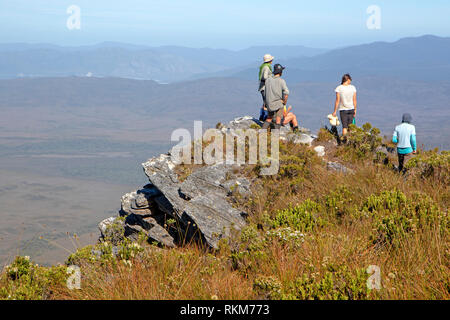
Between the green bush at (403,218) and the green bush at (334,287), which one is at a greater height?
the green bush at (403,218)

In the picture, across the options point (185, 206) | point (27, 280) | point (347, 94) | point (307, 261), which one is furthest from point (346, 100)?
point (27, 280)

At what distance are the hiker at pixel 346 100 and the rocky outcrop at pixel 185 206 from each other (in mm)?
3857

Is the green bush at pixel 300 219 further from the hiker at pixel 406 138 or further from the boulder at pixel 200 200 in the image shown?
the hiker at pixel 406 138

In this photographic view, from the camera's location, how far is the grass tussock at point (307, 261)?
4320 mm

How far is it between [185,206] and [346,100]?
5978 mm

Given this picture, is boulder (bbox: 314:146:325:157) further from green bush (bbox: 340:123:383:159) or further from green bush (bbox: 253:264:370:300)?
green bush (bbox: 253:264:370:300)

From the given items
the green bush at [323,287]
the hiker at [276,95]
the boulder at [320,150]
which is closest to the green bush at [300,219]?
the green bush at [323,287]

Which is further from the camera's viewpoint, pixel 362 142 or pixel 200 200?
pixel 362 142

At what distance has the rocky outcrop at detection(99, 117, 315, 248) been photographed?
7863 mm

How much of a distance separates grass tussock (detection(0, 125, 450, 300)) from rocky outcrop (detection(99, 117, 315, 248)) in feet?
2.66

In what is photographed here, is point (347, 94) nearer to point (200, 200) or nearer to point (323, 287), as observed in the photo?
point (200, 200)

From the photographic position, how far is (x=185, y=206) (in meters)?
8.98

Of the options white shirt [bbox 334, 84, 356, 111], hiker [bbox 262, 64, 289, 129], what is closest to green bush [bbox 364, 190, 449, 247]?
white shirt [bbox 334, 84, 356, 111]
